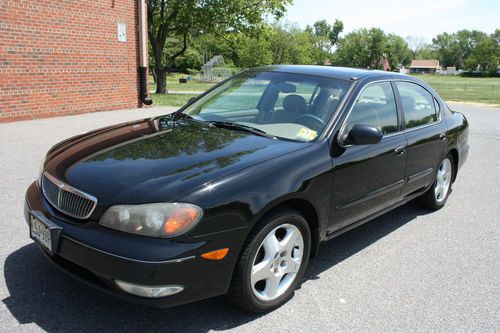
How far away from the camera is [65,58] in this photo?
11.2m

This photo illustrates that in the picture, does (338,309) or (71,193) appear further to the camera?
(338,309)

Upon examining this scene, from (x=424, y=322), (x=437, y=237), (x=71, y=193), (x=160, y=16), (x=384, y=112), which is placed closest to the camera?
(x=71, y=193)

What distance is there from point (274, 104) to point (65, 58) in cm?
872

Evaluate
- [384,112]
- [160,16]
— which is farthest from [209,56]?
[384,112]

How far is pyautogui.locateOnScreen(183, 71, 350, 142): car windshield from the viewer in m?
3.71

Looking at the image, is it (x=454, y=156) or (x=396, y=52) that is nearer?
(x=454, y=156)

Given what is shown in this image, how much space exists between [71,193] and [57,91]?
30.3 ft

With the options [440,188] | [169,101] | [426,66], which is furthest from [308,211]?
[426,66]

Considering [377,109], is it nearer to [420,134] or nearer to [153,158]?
[420,134]

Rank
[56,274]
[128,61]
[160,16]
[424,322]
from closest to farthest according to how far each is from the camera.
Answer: [424,322], [56,274], [128,61], [160,16]

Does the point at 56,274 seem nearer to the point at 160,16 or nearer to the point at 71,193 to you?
the point at 71,193

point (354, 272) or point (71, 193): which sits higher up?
point (71, 193)

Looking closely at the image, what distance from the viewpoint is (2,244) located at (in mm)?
3807

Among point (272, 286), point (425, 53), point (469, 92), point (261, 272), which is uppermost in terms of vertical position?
point (425, 53)
